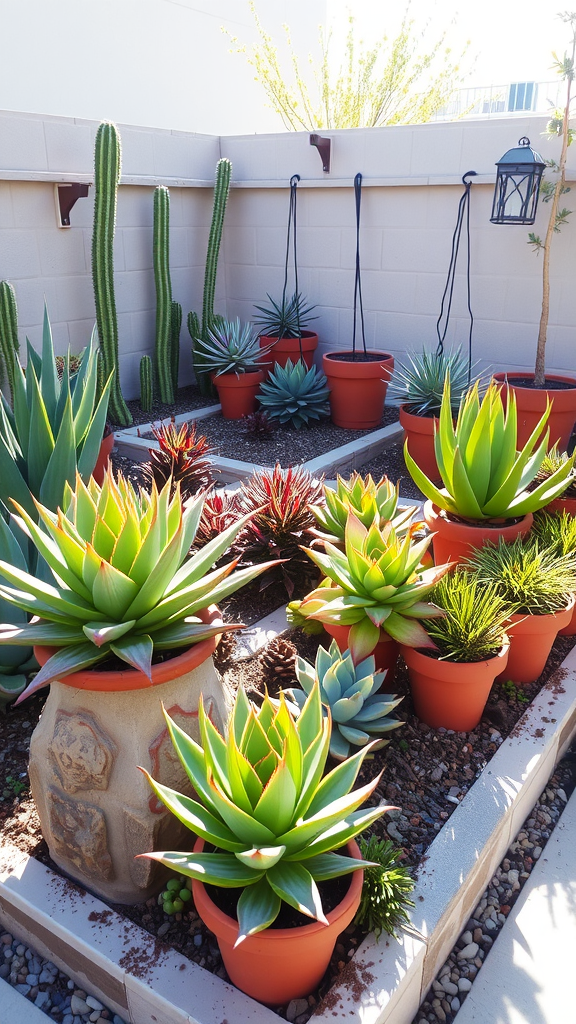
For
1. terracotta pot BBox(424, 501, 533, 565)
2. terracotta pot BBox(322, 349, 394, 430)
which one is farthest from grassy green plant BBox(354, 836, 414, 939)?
terracotta pot BBox(322, 349, 394, 430)

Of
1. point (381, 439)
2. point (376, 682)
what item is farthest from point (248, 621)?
point (381, 439)

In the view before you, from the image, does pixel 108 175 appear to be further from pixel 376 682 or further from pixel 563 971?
pixel 563 971

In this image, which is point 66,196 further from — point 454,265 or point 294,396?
point 454,265

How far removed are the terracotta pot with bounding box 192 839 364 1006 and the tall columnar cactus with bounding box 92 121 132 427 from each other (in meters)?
3.37

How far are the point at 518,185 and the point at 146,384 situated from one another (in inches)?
107

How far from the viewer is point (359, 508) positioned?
2.44 metres

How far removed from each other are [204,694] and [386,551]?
0.66 metres

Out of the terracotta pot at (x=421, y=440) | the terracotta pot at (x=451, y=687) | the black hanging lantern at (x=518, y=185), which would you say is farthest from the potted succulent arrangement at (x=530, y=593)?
the black hanging lantern at (x=518, y=185)

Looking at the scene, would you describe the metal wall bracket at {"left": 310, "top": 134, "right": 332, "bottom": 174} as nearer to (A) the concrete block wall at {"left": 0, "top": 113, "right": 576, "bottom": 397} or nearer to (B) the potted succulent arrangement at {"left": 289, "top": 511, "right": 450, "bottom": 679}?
(A) the concrete block wall at {"left": 0, "top": 113, "right": 576, "bottom": 397}

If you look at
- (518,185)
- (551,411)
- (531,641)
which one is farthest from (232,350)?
(531,641)

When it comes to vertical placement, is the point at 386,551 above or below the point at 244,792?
above

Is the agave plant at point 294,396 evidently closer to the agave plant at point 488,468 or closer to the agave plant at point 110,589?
the agave plant at point 488,468

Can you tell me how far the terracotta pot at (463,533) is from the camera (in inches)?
99.2

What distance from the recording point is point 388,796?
1925 mm
